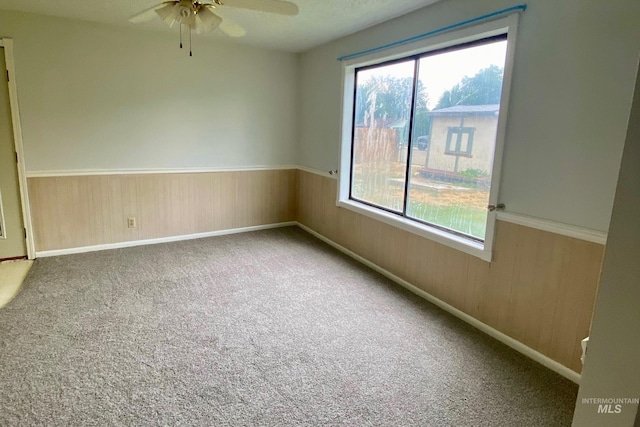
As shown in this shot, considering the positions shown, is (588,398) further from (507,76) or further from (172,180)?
(172,180)

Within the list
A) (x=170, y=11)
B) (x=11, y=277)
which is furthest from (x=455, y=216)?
(x=11, y=277)

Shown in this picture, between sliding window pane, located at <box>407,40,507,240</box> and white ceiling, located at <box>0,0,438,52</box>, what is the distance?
1.89ft

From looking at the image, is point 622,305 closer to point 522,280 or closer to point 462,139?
point 522,280

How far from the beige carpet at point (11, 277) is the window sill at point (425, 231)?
124 inches

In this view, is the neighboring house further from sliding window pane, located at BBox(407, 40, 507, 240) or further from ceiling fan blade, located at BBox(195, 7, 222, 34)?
ceiling fan blade, located at BBox(195, 7, 222, 34)

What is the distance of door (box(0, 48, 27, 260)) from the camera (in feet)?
11.8

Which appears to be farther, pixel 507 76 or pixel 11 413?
pixel 507 76

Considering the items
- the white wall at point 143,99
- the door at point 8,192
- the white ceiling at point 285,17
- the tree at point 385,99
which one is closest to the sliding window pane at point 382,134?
the tree at point 385,99

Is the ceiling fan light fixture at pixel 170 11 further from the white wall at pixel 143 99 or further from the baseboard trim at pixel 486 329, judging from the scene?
the baseboard trim at pixel 486 329

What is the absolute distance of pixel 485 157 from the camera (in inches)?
109

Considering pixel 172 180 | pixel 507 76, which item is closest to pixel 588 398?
pixel 507 76

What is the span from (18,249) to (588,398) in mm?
4792

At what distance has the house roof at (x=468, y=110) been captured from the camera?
269 cm

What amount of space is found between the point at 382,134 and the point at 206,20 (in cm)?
201
